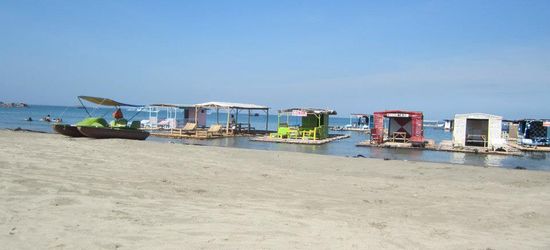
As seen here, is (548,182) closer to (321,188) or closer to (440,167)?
(440,167)

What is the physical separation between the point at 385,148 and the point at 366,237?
23.8m

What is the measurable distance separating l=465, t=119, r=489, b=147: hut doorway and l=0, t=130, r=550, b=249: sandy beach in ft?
69.7

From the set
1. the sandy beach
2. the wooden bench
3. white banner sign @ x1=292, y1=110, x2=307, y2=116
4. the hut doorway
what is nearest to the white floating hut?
the hut doorway

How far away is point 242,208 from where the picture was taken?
6.28 meters

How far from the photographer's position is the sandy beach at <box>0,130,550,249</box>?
4.66 metres

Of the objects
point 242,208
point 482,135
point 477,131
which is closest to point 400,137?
point 482,135

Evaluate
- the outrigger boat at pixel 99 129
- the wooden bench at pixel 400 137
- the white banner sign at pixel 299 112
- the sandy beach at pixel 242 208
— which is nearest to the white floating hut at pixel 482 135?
the wooden bench at pixel 400 137

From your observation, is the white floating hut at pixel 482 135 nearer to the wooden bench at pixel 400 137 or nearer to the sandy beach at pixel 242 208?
the wooden bench at pixel 400 137

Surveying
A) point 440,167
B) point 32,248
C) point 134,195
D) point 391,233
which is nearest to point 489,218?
point 391,233

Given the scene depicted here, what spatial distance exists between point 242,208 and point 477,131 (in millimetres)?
30464

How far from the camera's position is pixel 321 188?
8820 millimetres

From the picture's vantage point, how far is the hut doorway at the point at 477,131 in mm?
31328

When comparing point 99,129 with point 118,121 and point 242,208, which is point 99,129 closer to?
point 118,121

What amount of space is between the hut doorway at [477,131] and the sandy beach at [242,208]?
2126 cm
